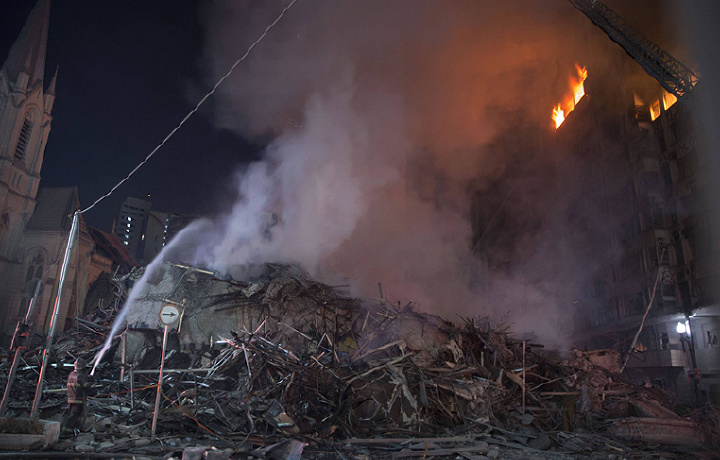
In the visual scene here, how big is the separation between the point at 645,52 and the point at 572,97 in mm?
11451

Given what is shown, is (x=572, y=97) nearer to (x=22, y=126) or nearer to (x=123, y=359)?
(x=123, y=359)

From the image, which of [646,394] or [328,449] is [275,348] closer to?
[328,449]

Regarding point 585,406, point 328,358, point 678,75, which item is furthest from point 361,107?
point 678,75

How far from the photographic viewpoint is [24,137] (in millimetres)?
44125

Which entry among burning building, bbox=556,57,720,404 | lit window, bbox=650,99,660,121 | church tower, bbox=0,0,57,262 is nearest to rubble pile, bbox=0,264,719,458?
burning building, bbox=556,57,720,404

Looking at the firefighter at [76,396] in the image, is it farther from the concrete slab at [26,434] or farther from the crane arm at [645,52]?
the crane arm at [645,52]

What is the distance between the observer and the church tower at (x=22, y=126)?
134 ft

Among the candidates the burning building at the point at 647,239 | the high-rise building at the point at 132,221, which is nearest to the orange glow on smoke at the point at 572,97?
the burning building at the point at 647,239

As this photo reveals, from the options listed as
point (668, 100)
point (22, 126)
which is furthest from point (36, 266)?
point (668, 100)

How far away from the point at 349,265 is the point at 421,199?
6760 mm

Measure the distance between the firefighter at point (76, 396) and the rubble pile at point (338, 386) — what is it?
456mm

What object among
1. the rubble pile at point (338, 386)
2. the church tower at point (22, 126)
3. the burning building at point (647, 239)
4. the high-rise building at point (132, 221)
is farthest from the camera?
the high-rise building at point (132, 221)

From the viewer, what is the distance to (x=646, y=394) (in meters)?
12.4

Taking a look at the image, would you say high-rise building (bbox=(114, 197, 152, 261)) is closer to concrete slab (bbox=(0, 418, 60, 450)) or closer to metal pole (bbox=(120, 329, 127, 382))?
metal pole (bbox=(120, 329, 127, 382))
